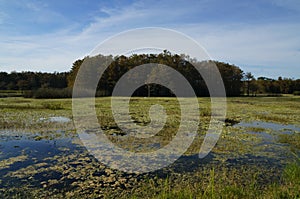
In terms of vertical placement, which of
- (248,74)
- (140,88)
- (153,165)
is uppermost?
(248,74)

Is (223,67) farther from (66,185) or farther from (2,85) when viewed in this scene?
(66,185)

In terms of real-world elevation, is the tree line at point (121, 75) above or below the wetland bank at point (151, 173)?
above

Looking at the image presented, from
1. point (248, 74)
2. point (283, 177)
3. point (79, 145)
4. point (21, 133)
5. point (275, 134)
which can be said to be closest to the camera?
point (283, 177)

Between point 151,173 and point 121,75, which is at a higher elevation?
Answer: point 121,75

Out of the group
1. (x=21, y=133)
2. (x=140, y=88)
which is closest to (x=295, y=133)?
(x=21, y=133)

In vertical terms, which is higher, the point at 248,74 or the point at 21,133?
the point at 248,74

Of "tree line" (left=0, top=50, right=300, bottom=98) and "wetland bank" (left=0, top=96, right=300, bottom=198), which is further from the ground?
"tree line" (left=0, top=50, right=300, bottom=98)

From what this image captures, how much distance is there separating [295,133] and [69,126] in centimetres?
946

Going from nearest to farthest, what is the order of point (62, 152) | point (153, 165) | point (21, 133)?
point (153, 165), point (62, 152), point (21, 133)

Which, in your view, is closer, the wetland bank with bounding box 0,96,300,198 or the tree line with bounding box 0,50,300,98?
the wetland bank with bounding box 0,96,300,198

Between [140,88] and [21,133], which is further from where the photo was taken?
[140,88]

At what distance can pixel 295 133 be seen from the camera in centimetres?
991

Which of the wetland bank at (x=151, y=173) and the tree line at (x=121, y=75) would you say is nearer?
the wetland bank at (x=151, y=173)

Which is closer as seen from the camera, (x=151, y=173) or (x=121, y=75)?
(x=151, y=173)
